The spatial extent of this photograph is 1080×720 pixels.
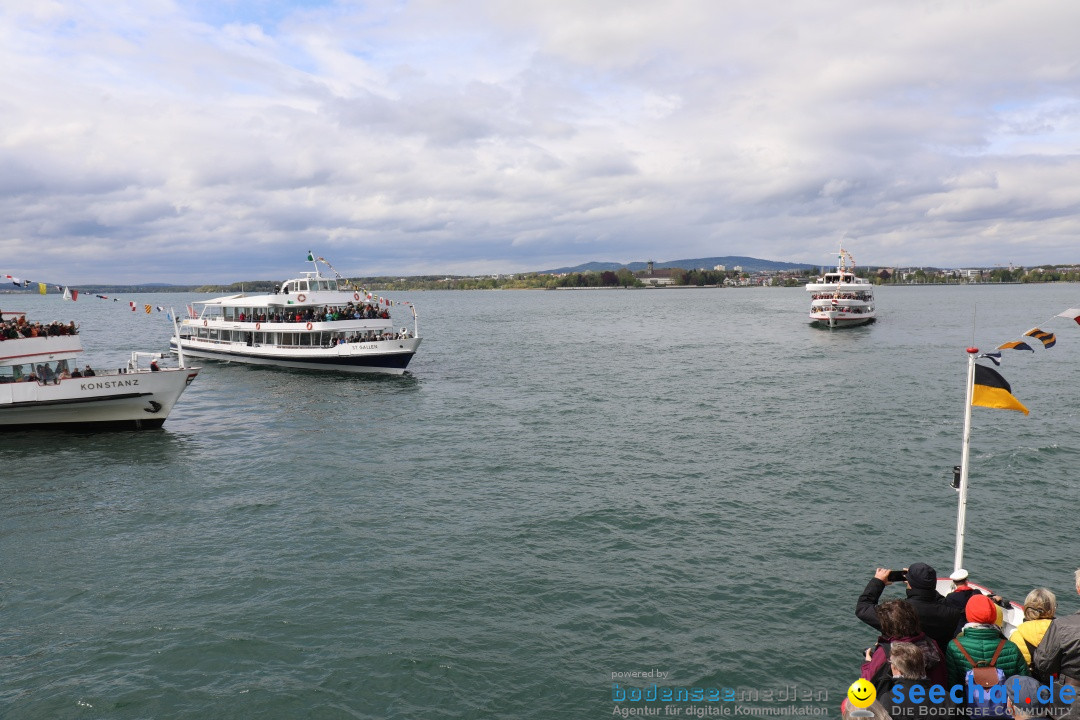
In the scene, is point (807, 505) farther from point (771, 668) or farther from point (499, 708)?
point (499, 708)

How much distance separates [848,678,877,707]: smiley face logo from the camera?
7.13 m

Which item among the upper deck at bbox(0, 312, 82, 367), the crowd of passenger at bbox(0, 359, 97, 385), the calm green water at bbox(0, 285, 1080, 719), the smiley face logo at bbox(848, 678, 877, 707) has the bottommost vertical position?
the calm green water at bbox(0, 285, 1080, 719)

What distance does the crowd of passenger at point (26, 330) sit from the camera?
29828mm

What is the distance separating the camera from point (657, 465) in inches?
1001

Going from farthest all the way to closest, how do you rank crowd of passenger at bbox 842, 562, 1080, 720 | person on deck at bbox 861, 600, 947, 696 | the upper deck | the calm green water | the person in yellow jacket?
the upper deck, the calm green water, the person in yellow jacket, person on deck at bbox 861, 600, 947, 696, crowd of passenger at bbox 842, 562, 1080, 720

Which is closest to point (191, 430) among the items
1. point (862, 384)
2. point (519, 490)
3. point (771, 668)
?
point (519, 490)

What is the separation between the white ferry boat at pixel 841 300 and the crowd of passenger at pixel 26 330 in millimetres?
83548

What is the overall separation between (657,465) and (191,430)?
77.6 ft

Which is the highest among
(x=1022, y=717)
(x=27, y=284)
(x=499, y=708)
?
(x=27, y=284)

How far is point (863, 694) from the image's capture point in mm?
7180

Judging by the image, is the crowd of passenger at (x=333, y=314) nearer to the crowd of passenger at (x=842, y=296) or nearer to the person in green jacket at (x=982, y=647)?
the person in green jacket at (x=982, y=647)

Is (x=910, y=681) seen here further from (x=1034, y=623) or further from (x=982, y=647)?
(x=1034, y=623)

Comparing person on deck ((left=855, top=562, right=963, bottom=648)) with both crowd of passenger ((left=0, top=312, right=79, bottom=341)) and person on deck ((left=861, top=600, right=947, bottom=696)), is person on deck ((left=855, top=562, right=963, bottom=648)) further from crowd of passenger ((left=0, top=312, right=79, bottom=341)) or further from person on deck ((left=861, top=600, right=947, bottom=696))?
crowd of passenger ((left=0, top=312, right=79, bottom=341))

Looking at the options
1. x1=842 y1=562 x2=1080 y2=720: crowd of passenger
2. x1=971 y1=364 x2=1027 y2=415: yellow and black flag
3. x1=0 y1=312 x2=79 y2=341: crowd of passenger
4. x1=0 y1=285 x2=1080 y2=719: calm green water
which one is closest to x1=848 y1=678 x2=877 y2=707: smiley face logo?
x1=842 y1=562 x2=1080 y2=720: crowd of passenger
